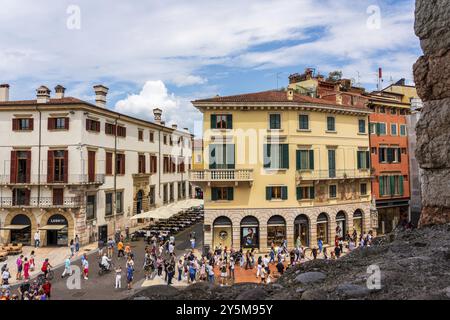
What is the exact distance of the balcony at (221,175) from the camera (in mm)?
26516

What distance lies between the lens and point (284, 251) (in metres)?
24.5

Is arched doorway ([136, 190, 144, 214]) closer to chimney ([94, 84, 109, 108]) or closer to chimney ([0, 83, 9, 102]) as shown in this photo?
chimney ([94, 84, 109, 108])

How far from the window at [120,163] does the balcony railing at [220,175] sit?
1251cm

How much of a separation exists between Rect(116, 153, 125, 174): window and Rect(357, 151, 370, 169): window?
74.3ft

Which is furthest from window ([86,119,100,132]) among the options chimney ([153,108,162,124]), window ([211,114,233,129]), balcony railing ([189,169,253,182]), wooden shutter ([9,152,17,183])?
chimney ([153,108,162,124])

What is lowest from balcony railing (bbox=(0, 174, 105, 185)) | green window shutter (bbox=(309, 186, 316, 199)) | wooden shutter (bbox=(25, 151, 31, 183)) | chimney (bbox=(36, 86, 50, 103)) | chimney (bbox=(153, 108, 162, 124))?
green window shutter (bbox=(309, 186, 316, 199))

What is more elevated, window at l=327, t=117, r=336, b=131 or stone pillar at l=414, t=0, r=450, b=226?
window at l=327, t=117, r=336, b=131

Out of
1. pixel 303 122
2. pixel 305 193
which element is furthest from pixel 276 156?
pixel 305 193

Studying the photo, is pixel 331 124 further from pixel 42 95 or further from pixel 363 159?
pixel 42 95

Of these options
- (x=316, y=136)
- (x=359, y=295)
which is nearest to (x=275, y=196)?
(x=316, y=136)

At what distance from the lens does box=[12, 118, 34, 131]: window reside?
30.2 metres

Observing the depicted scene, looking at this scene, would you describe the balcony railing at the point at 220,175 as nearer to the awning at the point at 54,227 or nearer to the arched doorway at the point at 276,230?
the arched doorway at the point at 276,230

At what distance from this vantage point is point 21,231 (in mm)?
29516
